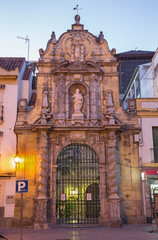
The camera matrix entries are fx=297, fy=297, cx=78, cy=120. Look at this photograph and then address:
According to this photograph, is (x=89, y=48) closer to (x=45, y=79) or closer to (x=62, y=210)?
(x=45, y=79)

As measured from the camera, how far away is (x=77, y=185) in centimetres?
2014

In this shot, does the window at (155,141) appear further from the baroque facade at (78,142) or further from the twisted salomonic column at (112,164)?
the twisted salomonic column at (112,164)

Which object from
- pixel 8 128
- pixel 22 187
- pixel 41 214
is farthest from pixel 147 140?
pixel 22 187

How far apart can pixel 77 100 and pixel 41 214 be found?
26.9 ft

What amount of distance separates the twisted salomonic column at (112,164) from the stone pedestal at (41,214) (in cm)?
429

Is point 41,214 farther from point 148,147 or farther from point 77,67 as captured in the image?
point 77,67

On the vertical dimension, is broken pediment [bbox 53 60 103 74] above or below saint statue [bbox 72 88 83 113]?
above

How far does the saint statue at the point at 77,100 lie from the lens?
21.4 m

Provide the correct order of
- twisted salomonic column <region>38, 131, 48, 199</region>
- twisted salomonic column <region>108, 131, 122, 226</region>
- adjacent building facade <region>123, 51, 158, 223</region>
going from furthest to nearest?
1. adjacent building facade <region>123, 51, 158, 223</region>
2. twisted salomonic column <region>38, 131, 48, 199</region>
3. twisted salomonic column <region>108, 131, 122, 226</region>

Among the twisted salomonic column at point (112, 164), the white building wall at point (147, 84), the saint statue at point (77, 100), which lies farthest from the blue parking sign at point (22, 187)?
the white building wall at point (147, 84)

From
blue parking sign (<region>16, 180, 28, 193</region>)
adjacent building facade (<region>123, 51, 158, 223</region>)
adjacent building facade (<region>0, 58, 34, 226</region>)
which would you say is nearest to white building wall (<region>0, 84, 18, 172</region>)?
adjacent building facade (<region>0, 58, 34, 226</region>)

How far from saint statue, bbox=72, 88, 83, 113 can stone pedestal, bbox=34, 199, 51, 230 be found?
22.0 feet

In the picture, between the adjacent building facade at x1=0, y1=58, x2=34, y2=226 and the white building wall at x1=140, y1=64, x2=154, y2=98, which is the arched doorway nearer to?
the adjacent building facade at x1=0, y1=58, x2=34, y2=226

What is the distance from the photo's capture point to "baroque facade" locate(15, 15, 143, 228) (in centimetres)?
1959
